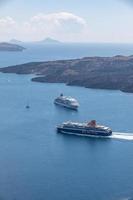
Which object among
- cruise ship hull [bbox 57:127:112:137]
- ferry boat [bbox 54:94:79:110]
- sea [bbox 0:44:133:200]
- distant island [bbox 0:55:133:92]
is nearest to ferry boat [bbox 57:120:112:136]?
cruise ship hull [bbox 57:127:112:137]

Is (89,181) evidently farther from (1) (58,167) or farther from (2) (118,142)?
(2) (118,142)

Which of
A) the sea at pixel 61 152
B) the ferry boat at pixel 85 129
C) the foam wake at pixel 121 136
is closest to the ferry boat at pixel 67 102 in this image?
the sea at pixel 61 152

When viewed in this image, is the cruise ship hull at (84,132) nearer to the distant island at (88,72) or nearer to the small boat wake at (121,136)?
the small boat wake at (121,136)

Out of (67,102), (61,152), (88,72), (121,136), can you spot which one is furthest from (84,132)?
(88,72)

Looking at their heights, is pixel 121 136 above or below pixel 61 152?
above

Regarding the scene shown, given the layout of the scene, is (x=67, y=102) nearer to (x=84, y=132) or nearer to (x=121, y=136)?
(x=84, y=132)

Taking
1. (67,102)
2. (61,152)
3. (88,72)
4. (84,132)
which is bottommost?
(61,152)

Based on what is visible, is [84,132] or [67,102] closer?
[84,132]

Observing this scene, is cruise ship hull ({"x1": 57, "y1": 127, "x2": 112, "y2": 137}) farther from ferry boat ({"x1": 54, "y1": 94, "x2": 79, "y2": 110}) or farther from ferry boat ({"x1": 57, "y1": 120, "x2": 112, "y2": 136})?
ferry boat ({"x1": 54, "y1": 94, "x2": 79, "y2": 110})
